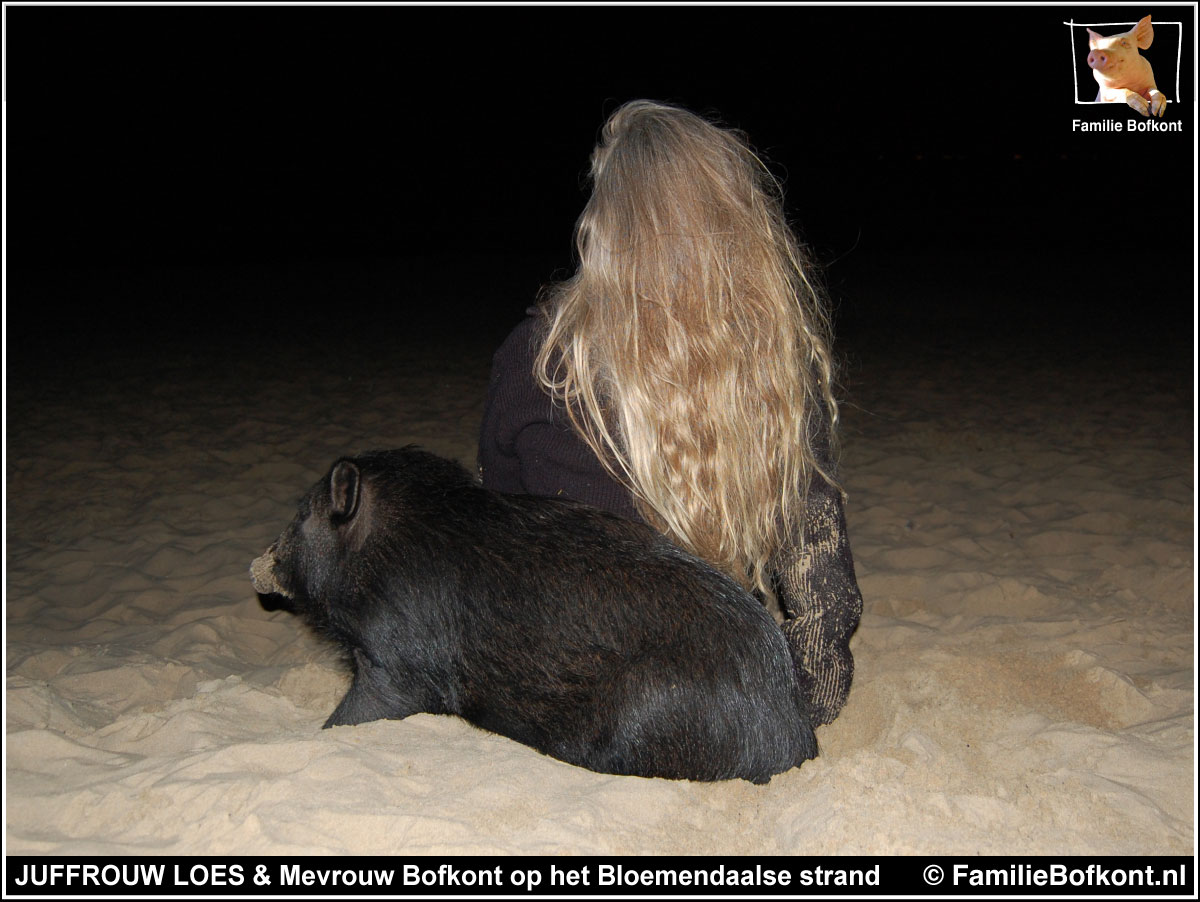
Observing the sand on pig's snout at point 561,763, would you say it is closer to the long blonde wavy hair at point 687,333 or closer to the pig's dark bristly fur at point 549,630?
the pig's dark bristly fur at point 549,630

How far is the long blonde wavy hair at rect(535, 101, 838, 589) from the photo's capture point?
238 cm

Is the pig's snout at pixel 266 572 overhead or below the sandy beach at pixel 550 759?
overhead

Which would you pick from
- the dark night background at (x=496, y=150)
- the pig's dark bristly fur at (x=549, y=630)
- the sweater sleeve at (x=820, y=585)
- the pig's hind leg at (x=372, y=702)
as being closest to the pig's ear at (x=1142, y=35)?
the sweater sleeve at (x=820, y=585)

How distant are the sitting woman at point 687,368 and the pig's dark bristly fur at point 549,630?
172 millimetres

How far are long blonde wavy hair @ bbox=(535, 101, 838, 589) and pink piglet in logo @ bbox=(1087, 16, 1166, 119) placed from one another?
163 inches

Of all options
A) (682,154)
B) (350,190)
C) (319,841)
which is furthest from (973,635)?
(350,190)

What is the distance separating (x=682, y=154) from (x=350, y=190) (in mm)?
27349

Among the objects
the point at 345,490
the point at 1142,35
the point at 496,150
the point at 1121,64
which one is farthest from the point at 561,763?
the point at 496,150

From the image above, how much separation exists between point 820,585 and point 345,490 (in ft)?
4.81

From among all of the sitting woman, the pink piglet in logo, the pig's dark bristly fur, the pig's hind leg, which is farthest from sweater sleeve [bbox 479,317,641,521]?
the pink piglet in logo

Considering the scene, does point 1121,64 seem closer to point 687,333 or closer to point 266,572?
point 687,333

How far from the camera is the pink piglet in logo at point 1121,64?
17.9ft

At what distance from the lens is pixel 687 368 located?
242 centimetres

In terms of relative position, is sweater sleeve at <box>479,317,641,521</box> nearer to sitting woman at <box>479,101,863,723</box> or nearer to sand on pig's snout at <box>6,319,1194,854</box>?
sitting woman at <box>479,101,863,723</box>
